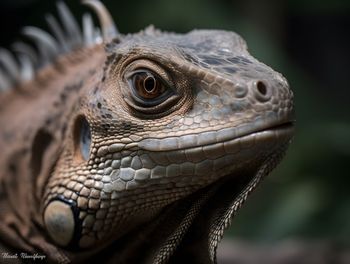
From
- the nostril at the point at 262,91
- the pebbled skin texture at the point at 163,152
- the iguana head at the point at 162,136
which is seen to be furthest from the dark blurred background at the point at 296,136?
the nostril at the point at 262,91

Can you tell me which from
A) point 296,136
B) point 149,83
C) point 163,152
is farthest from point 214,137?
point 296,136

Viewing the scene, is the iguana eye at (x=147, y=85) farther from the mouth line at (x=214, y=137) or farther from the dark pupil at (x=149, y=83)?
the mouth line at (x=214, y=137)

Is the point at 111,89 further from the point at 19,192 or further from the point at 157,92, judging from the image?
the point at 19,192

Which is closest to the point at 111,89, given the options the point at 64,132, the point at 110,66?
the point at 110,66

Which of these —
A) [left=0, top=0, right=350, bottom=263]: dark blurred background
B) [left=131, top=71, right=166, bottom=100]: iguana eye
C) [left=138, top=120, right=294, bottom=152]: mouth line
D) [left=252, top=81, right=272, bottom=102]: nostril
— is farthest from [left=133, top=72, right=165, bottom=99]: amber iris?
[left=0, top=0, right=350, bottom=263]: dark blurred background

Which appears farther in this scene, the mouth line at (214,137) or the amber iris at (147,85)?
the amber iris at (147,85)

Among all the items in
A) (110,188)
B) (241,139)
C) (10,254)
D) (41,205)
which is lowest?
Result: (10,254)

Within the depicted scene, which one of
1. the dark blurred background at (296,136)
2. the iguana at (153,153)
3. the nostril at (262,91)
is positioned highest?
the nostril at (262,91)
